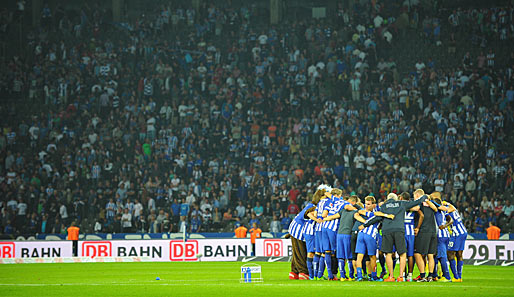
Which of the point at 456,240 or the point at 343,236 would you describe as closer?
the point at 343,236

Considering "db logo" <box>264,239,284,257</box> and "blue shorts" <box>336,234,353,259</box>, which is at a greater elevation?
"blue shorts" <box>336,234,353,259</box>

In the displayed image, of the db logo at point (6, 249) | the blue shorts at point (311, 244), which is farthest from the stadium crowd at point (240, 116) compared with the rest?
the blue shorts at point (311, 244)

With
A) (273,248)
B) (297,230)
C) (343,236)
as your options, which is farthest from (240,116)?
(343,236)

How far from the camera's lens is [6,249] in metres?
32.6

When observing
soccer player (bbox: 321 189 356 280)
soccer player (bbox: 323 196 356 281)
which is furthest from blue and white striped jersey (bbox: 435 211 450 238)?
soccer player (bbox: 321 189 356 280)

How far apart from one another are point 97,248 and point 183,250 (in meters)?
3.60

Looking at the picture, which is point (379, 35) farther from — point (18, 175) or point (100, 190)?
point (18, 175)

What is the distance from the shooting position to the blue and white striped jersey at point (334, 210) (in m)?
18.4

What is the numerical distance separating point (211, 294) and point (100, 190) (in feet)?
76.6

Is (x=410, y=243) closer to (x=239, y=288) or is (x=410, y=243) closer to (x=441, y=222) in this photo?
(x=441, y=222)

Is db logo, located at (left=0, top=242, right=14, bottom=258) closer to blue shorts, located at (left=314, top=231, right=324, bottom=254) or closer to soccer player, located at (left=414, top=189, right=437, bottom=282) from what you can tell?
blue shorts, located at (left=314, top=231, right=324, bottom=254)

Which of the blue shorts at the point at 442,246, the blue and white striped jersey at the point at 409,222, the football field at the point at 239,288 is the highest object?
the blue and white striped jersey at the point at 409,222

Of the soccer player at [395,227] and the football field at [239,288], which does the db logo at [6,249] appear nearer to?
the football field at [239,288]

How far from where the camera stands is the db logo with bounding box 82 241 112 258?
33281mm
